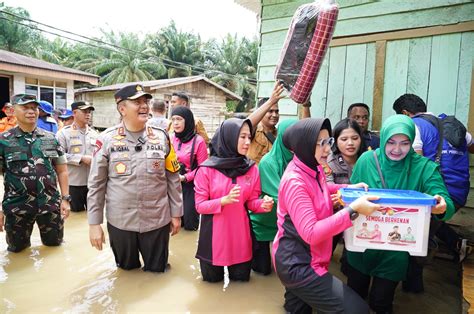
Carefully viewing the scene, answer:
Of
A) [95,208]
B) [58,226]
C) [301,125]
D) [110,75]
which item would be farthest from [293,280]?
[110,75]

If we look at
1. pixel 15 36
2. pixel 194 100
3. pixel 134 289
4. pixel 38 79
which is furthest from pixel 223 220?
pixel 15 36

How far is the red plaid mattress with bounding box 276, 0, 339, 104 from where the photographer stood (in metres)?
2.69

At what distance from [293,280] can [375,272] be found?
0.77 meters

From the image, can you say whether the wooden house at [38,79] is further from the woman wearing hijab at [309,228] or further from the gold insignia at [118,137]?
the woman wearing hijab at [309,228]

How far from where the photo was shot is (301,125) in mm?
2207

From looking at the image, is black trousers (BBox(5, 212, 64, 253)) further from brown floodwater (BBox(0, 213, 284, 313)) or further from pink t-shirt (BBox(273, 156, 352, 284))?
pink t-shirt (BBox(273, 156, 352, 284))

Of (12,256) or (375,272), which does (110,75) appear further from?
(375,272)

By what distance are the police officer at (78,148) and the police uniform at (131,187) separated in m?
2.30

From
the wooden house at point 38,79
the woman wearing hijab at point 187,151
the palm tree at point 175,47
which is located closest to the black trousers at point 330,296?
the woman wearing hijab at point 187,151

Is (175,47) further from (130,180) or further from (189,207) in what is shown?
(130,180)

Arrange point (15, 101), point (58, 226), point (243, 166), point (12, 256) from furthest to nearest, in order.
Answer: point (58, 226), point (12, 256), point (15, 101), point (243, 166)

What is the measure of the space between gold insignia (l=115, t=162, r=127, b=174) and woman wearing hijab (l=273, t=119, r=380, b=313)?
1514 mm

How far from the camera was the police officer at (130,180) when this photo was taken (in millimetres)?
3041

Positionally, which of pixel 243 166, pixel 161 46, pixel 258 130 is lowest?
pixel 243 166
